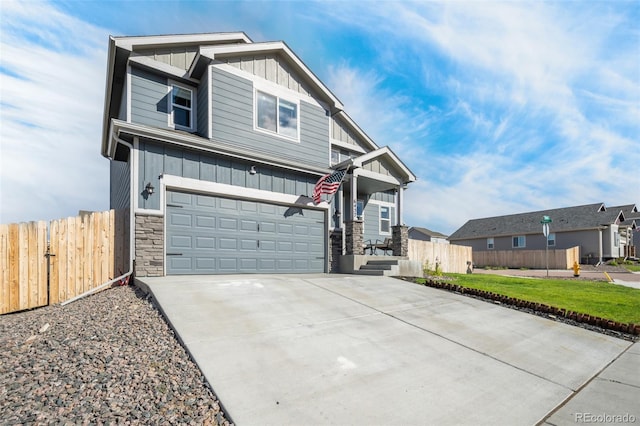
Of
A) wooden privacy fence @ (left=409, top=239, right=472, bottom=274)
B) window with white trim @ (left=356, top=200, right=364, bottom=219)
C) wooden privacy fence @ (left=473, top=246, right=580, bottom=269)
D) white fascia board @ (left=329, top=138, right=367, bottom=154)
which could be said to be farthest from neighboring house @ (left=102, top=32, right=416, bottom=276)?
wooden privacy fence @ (left=473, top=246, right=580, bottom=269)

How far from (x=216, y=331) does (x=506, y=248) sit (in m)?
35.5

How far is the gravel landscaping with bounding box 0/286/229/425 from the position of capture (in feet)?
8.73

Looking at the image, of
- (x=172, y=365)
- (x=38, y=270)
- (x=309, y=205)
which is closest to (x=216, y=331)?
(x=172, y=365)

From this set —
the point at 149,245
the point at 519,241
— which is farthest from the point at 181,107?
the point at 519,241

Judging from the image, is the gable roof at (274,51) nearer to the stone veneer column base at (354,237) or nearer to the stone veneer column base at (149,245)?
the stone veneer column base at (354,237)

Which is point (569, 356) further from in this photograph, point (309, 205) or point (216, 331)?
point (309, 205)

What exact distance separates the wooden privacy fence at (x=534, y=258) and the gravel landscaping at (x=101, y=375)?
2869cm

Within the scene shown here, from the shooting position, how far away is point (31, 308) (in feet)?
21.1

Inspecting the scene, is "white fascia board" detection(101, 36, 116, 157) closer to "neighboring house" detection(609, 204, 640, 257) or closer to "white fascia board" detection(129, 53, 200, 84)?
"white fascia board" detection(129, 53, 200, 84)

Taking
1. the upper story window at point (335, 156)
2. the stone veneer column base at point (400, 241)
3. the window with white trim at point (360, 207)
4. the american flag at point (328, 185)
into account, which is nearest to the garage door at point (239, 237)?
the american flag at point (328, 185)

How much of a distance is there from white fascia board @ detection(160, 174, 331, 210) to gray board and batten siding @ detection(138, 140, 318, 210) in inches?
5.8

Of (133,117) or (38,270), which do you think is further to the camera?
(133,117)

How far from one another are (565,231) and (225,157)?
3326cm

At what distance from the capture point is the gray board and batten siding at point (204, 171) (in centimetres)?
823
